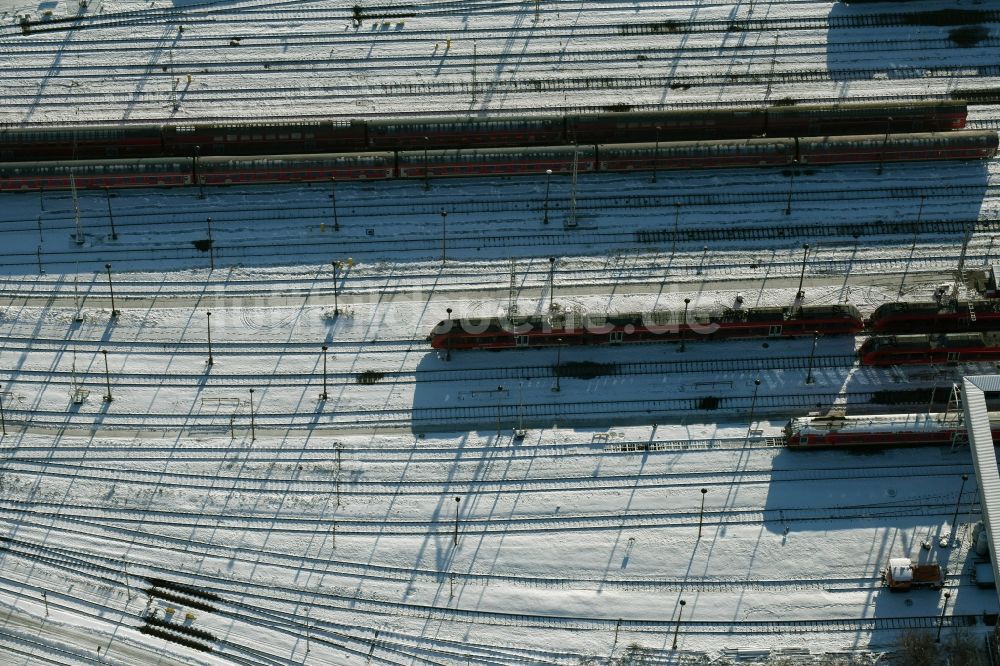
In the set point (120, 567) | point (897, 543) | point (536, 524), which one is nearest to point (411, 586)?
point (536, 524)

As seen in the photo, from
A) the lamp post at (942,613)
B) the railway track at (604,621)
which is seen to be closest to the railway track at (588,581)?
the lamp post at (942,613)

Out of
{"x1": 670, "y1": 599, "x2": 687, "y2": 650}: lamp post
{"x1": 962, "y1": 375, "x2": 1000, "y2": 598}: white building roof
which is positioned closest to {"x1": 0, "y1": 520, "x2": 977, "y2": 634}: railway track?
{"x1": 670, "y1": 599, "x2": 687, "y2": 650}: lamp post

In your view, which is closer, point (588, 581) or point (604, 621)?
point (604, 621)

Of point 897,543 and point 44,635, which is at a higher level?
point 897,543

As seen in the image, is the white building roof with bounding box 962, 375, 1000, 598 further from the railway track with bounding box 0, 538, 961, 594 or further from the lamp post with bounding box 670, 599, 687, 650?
the lamp post with bounding box 670, 599, 687, 650

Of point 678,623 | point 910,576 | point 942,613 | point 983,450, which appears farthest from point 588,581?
point 983,450

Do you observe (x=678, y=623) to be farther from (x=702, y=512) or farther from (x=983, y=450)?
(x=983, y=450)

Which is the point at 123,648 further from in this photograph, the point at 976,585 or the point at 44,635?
the point at 976,585

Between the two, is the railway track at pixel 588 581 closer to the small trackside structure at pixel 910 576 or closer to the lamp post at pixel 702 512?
the small trackside structure at pixel 910 576
